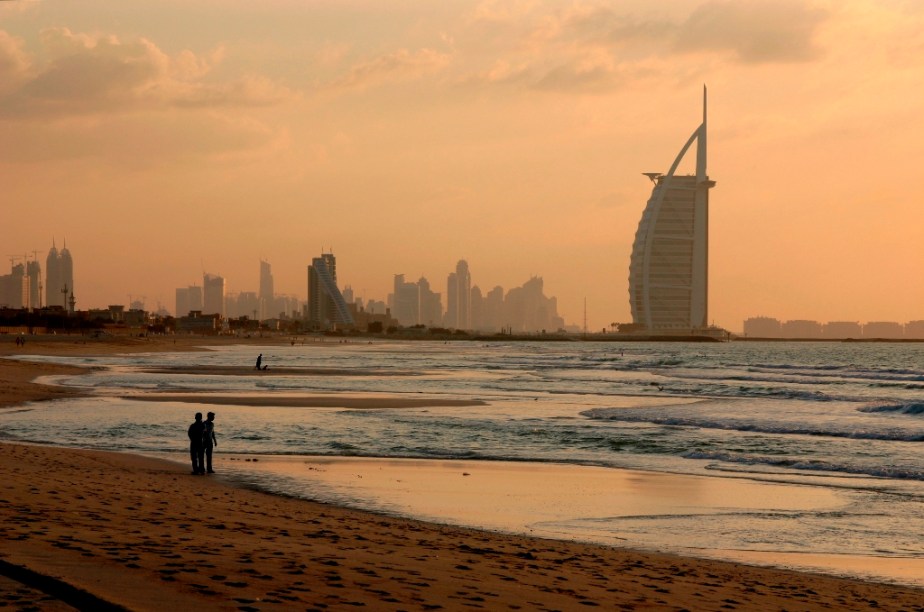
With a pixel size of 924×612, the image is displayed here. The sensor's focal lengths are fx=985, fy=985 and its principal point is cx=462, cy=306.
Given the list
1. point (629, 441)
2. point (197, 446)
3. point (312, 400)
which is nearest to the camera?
point (197, 446)

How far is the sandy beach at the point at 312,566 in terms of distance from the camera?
8086mm

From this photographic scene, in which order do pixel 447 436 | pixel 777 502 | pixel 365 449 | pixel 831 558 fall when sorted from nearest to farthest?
pixel 831 558
pixel 777 502
pixel 365 449
pixel 447 436

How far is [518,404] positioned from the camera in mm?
41438

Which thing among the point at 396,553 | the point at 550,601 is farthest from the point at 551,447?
the point at 550,601

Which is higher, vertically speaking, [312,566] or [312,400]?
[312,566]

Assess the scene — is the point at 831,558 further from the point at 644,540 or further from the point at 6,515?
the point at 6,515

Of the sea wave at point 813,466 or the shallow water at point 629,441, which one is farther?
the sea wave at point 813,466

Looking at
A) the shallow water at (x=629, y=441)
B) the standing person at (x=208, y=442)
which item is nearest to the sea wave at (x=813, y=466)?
the shallow water at (x=629, y=441)

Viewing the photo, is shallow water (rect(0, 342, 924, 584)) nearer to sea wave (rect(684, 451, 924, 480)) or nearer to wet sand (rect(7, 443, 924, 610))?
sea wave (rect(684, 451, 924, 480))

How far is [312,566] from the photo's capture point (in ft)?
31.7

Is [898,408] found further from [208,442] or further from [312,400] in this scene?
[208,442]

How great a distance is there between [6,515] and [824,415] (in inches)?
1288

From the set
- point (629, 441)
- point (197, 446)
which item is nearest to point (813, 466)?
point (629, 441)

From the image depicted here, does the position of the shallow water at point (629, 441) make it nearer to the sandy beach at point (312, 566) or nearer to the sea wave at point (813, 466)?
the sea wave at point (813, 466)
